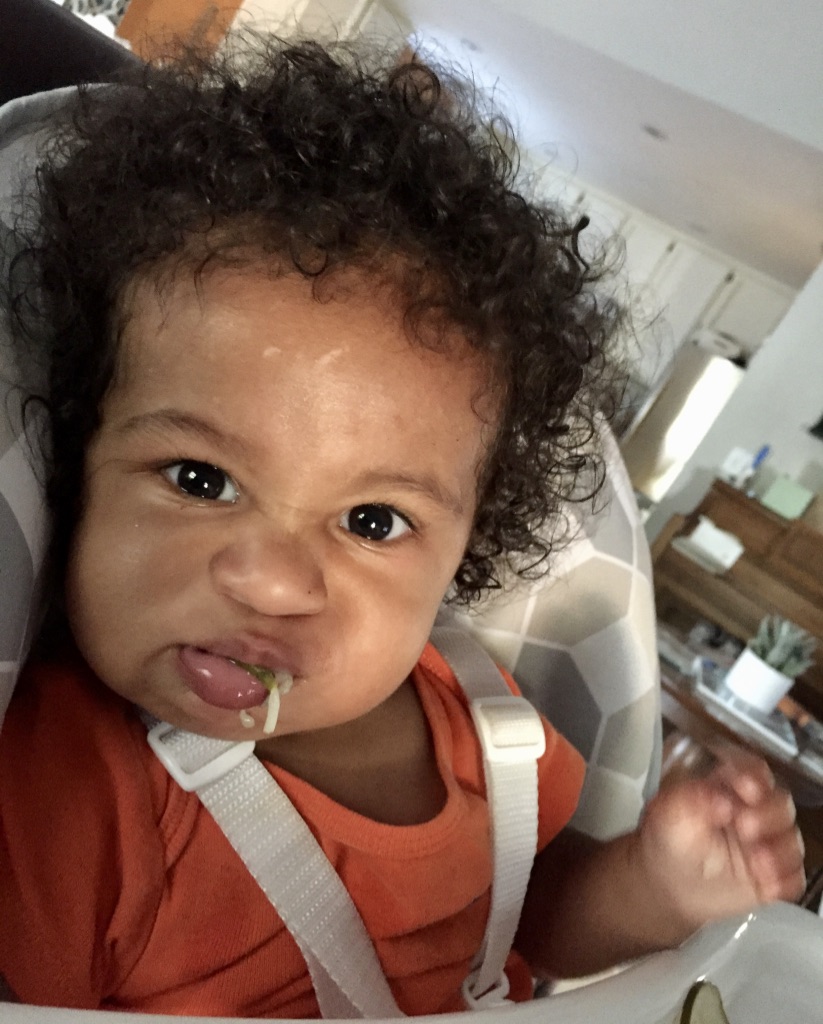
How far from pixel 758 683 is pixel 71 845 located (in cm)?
188

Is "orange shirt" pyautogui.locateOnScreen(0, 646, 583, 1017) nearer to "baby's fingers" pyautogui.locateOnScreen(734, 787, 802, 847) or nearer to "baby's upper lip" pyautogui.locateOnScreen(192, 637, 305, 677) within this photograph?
"baby's upper lip" pyautogui.locateOnScreen(192, 637, 305, 677)

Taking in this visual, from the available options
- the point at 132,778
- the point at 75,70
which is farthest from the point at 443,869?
the point at 75,70

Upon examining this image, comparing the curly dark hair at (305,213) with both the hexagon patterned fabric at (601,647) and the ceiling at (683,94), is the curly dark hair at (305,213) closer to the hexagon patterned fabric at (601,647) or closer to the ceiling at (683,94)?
the hexagon patterned fabric at (601,647)

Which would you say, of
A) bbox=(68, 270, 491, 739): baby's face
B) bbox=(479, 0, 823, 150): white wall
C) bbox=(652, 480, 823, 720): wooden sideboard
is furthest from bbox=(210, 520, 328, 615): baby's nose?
bbox=(652, 480, 823, 720): wooden sideboard

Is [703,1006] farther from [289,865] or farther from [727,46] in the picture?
[727,46]

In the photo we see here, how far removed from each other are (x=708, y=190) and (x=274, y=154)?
366 centimetres

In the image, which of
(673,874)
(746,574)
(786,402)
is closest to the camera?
(673,874)

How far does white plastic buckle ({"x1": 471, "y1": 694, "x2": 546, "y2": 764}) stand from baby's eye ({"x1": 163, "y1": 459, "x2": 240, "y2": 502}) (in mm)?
305

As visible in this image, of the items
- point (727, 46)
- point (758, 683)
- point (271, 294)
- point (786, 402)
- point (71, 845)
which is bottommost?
point (758, 683)

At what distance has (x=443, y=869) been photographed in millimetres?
558

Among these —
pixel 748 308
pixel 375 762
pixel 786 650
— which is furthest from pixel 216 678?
pixel 748 308

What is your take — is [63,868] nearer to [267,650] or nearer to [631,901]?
[267,650]

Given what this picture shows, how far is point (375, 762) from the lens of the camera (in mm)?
593

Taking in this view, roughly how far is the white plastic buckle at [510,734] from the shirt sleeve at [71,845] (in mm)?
267
